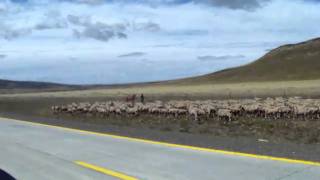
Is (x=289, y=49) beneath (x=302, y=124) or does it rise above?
above

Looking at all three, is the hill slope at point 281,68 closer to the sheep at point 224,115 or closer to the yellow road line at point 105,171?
the sheep at point 224,115

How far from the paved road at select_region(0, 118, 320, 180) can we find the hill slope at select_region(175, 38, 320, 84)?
100914 mm

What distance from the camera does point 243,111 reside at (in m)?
30.9

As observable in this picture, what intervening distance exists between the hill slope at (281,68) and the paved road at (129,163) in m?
101

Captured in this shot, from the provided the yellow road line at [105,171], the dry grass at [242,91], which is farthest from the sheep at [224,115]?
the dry grass at [242,91]

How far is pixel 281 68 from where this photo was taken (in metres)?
132

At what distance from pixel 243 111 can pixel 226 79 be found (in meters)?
100

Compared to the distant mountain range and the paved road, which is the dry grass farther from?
the paved road

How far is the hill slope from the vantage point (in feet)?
402

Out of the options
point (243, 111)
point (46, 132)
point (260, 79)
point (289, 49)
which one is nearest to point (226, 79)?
point (260, 79)

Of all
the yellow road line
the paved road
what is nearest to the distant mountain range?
the paved road

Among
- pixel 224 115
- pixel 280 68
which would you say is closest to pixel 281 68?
pixel 280 68

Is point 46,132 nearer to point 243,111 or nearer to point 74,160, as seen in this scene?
point 74,160

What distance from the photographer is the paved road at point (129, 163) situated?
1050 centimetres
